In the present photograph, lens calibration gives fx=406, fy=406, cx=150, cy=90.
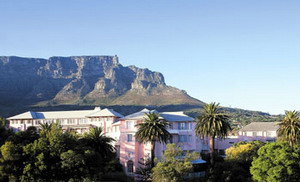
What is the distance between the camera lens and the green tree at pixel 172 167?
56.5 m

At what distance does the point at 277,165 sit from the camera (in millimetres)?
55969

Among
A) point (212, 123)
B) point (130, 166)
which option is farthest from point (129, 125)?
point (212, 123)

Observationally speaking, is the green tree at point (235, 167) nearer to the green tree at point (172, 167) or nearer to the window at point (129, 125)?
the green tree at point (172, 167)

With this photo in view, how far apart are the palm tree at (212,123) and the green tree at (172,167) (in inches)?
303

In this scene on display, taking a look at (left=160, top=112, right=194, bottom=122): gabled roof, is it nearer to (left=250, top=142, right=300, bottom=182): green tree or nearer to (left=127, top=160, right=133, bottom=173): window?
(left=127, top=160, right=133, bottom=173): window

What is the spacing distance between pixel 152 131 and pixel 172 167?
7.29m

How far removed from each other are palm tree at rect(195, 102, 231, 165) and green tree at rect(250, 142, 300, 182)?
8951 mm

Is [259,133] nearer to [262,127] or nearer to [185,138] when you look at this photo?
[262,127]

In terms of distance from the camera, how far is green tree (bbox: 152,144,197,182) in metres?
56.5

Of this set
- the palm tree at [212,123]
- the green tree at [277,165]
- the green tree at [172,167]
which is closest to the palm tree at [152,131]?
the green tree at [172,167]

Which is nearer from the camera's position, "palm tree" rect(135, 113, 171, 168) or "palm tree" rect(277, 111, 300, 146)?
"palm tree" rect(135, 113, 171, 168)

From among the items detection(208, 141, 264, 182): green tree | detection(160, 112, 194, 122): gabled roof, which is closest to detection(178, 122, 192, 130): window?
detection(160, 112, 194, 122): gabled roof

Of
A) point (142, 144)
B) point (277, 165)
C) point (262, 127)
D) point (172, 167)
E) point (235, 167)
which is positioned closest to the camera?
point (277, 165)

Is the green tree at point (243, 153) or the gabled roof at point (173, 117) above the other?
the gabled roof at point (173, 117)
